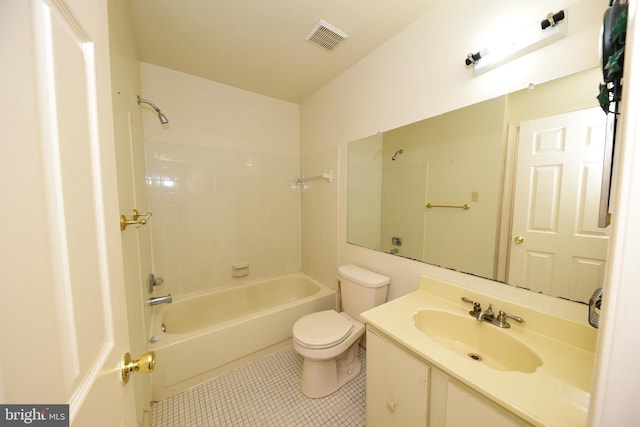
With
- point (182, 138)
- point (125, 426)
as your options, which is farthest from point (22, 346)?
point (182, 138)

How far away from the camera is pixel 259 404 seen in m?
1.45

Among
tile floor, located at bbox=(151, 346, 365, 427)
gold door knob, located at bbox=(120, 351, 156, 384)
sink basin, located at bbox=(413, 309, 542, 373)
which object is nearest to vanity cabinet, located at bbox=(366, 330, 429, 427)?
sink basin, located at bbox=(413, 309, 542, 373)

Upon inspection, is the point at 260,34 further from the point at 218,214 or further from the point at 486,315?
the point at 486,315

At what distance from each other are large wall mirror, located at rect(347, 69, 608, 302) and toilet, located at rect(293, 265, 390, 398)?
34 cm

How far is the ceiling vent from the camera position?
1450mm

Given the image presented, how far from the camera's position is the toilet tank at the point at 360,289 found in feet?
5.25

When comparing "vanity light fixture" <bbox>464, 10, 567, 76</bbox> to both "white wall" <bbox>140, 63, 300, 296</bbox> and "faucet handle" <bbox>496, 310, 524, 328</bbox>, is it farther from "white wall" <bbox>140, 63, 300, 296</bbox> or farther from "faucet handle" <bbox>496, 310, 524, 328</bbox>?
"white wall" <bbox>140, 63, 300, 296</bbox>

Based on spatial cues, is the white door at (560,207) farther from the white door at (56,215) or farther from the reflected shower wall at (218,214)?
the reflected shower wall at (218,214)


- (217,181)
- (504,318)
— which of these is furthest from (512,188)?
(217,181)

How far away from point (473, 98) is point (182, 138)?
7.36ft

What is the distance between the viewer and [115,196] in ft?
1.90

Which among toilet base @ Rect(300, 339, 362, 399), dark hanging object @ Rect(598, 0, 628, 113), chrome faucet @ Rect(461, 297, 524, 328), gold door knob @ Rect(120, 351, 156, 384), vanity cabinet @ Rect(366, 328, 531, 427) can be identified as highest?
dark hanging object @ Rect(598, 0, 628, 113)

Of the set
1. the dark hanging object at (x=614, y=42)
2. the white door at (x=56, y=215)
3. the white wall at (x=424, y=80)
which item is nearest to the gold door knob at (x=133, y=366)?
the white door at (x=56, y=215)

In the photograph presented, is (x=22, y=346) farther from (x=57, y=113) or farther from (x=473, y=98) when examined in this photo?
(x=473, y=98)
